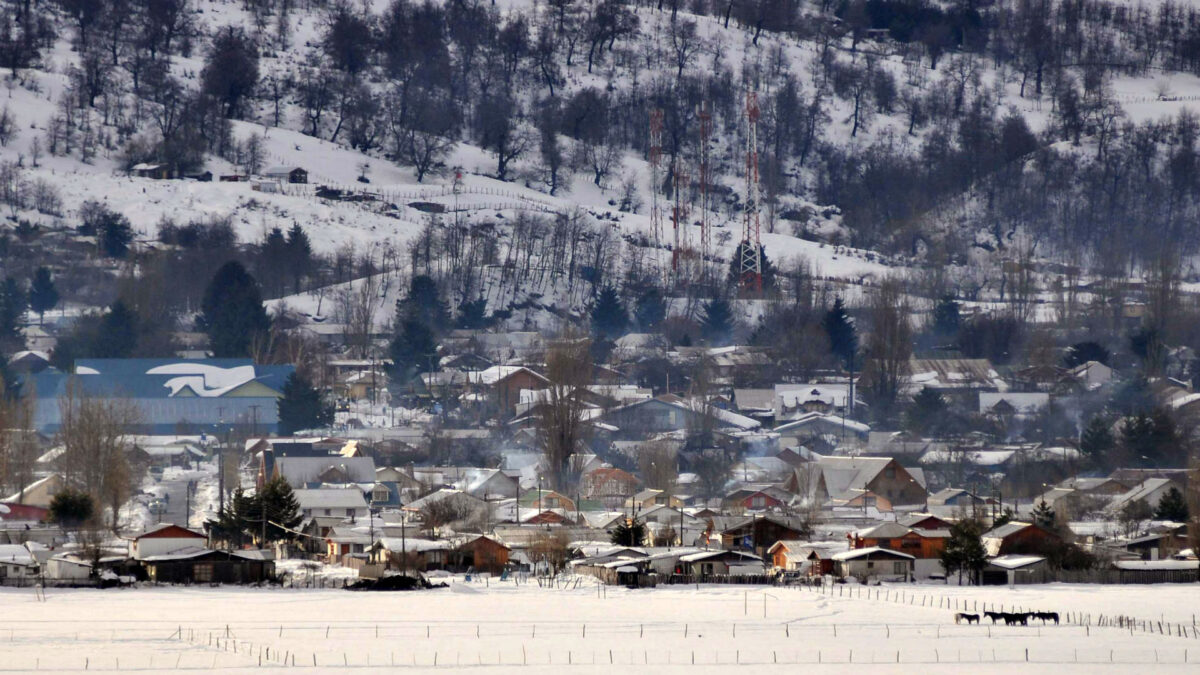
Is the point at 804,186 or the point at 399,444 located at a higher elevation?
the point at 804,186

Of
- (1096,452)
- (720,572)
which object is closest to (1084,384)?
(1096,452)

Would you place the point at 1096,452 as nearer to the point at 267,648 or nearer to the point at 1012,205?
the point at 267,648

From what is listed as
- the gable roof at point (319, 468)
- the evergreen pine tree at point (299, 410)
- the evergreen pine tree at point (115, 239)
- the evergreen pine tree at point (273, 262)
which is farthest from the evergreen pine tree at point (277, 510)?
the evergreen pine tree at point (115, 239)

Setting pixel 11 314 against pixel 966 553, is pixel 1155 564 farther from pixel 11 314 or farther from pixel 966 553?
pixel 11 314

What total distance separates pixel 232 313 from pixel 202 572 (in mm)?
33729

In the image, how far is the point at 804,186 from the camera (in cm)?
11775

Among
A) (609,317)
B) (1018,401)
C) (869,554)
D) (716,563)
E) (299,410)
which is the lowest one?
(716,563)

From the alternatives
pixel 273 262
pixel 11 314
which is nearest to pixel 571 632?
pixel 11 314

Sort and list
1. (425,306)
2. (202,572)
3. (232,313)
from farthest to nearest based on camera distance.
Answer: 1. (425,306)
2. (232,313)
3. (202,572)

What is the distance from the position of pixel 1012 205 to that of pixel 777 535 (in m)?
74.1

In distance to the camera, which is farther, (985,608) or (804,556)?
(804,556)

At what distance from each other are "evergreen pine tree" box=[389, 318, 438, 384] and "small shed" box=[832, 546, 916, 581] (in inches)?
1246

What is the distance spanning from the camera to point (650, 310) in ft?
272

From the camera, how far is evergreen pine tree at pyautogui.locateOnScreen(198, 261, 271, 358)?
69.4 meters
